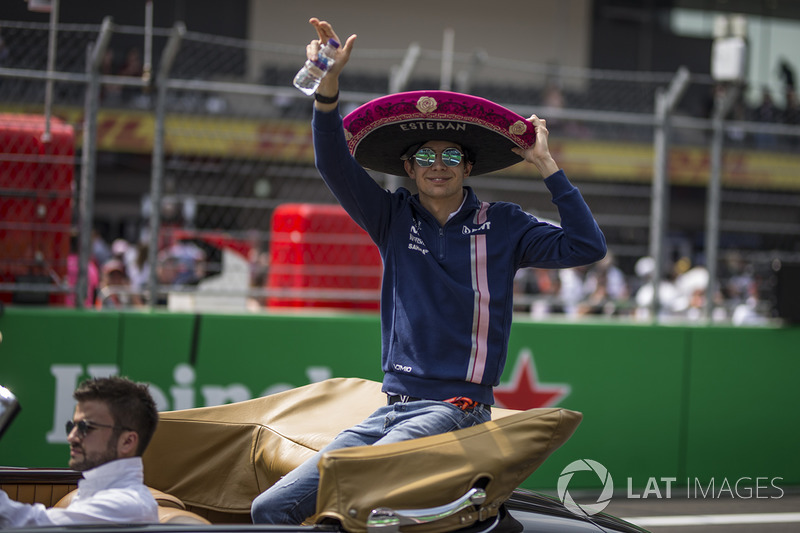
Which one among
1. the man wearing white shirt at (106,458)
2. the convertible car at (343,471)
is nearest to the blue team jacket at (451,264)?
the convertible car at (343,471)

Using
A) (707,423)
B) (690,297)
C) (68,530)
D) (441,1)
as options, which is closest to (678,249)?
(690,297)

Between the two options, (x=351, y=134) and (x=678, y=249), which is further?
(x=678, y=249)

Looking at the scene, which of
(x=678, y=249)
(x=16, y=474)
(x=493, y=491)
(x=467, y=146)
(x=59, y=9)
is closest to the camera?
(x=493, y=491)

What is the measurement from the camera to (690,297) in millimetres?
9805

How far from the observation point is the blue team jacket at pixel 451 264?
3.15 m

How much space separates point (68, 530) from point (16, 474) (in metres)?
1.00

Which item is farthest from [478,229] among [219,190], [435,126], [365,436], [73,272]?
[73,272]

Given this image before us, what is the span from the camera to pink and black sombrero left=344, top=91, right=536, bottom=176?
3.27 m

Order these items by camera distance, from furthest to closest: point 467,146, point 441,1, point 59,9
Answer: point 441,1, point 59,9, point 467,146

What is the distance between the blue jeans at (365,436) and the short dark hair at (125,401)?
43 cm

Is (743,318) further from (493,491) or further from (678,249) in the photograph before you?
(678,249)

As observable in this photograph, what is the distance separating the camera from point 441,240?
3.30 meters

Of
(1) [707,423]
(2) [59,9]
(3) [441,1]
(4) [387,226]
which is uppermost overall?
(3) [441,1]

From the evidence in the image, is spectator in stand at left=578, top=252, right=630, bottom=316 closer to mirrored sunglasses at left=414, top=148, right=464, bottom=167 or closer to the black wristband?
mirrored sunglasses at left=414, top=148, right=464, bottom=167
